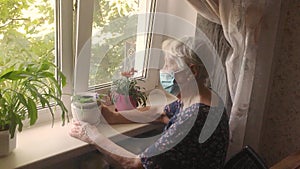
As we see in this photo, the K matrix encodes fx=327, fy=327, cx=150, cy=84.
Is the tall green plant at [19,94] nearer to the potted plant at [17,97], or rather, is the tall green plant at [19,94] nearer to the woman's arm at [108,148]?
the potted plant at [17,97]

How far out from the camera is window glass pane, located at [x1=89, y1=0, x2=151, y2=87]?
1.58 metres

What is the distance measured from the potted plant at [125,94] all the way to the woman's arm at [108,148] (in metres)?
0.26

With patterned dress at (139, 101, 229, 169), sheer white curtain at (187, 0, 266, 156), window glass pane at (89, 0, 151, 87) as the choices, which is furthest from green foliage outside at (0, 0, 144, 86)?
patterned dress at (139, 101, 229, 169)

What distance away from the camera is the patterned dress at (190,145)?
132 cm


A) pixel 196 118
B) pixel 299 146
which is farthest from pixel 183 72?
pixel 299 146

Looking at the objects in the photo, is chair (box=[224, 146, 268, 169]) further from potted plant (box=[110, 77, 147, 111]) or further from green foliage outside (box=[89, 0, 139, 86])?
green foliage outside (box=[89, 0, 139, 86])

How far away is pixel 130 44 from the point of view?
177 cm

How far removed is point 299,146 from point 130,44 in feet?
3.50

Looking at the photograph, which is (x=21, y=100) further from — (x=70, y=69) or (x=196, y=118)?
(x=196, y=118)

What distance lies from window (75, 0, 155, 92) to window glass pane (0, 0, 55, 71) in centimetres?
13

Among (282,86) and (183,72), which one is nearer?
(183,72)

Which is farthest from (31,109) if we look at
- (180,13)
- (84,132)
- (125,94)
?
(180,13)

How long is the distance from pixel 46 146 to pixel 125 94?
47cm

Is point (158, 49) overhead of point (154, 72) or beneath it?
overhead
